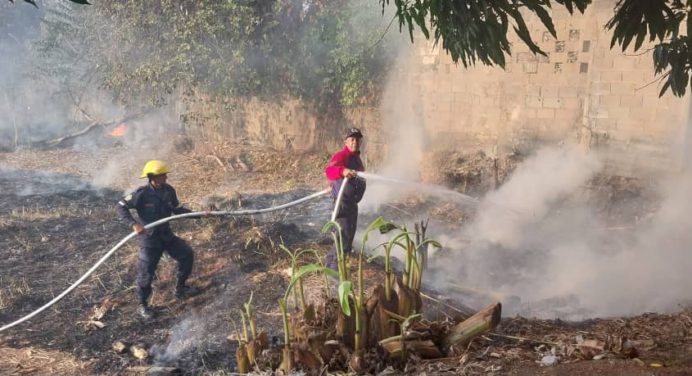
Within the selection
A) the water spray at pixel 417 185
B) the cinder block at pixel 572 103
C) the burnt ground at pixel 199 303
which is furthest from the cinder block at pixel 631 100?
the water spray at pixel 417 185

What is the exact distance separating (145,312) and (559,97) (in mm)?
6648

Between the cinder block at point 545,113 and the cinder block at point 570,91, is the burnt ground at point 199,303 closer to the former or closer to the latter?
the cinder block at point 545,113

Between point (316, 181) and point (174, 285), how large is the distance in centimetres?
553

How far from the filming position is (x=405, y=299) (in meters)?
3.35

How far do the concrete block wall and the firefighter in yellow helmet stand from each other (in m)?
5.11

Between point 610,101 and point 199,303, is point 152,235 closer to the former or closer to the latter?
point 199,303

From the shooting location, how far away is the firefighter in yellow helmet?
539 centimetres

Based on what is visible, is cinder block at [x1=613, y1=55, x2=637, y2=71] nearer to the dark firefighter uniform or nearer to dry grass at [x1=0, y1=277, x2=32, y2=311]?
the dark firefighter uniform

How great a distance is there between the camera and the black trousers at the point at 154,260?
5.41m

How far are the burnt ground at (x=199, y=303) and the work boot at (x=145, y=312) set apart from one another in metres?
0.09

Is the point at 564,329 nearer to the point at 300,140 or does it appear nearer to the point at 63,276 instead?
the point at 63,276

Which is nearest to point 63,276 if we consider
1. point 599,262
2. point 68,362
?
point 68,362

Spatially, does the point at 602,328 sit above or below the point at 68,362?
above

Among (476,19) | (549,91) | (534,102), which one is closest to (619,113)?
(549,91)
